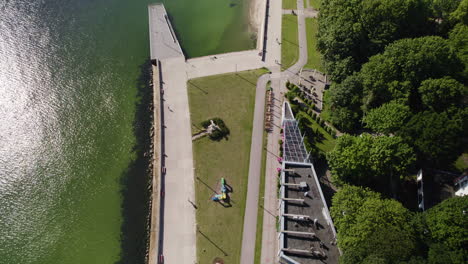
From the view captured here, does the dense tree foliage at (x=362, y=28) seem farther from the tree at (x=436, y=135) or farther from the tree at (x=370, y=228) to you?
the tree at (x=370, y=228)

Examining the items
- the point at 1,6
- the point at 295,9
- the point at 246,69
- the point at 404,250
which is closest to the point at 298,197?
the point at 404,250

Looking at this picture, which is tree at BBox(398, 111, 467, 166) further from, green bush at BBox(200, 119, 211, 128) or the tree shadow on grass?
the tree shadow on grass

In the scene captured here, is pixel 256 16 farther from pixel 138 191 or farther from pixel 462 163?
pixel 462 163

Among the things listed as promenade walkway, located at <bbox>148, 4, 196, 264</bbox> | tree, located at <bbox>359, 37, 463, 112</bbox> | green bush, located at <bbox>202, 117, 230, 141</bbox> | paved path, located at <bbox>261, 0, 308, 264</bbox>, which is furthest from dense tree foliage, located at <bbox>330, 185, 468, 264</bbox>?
green bush, located at <bbox>202, 117, 230, 141</bbox>

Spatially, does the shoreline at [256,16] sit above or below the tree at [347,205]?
above

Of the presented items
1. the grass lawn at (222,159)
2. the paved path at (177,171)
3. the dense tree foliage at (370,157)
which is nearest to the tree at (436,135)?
the dense tree foliage at (370,157)

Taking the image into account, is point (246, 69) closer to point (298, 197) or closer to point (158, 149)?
point (158, 149)
